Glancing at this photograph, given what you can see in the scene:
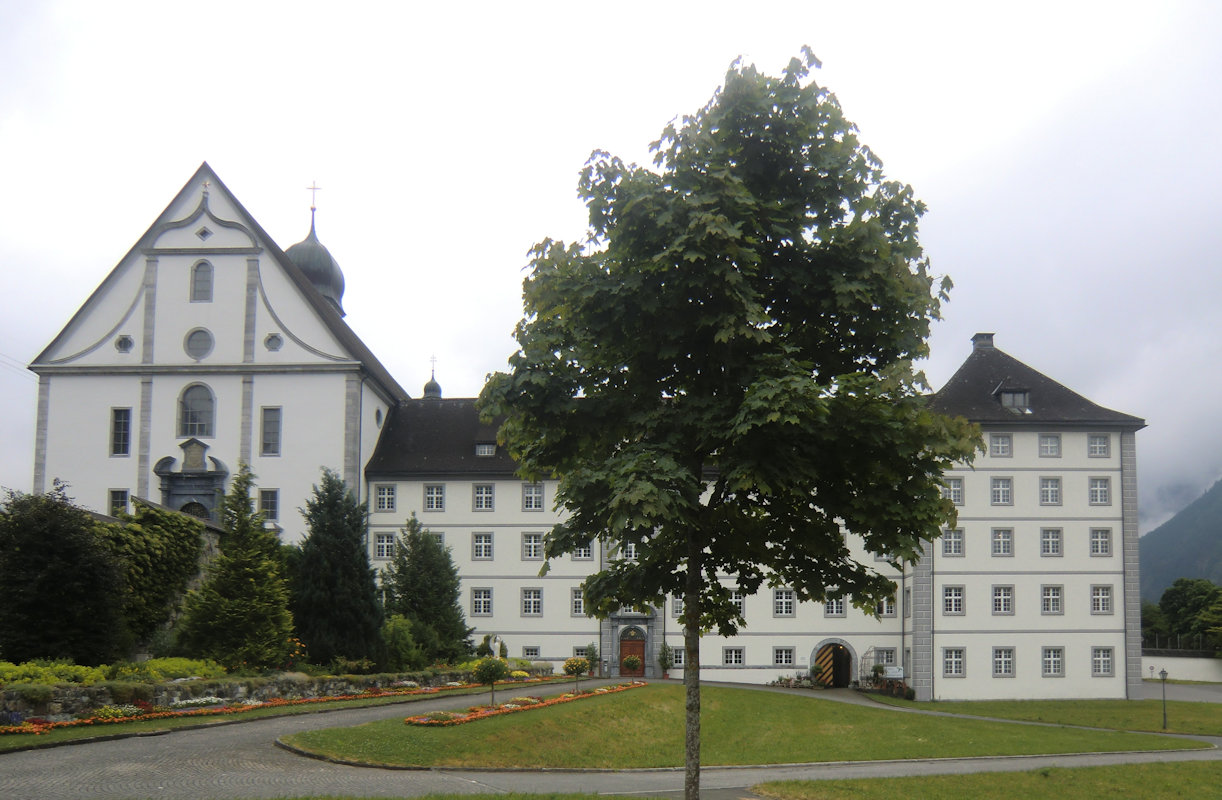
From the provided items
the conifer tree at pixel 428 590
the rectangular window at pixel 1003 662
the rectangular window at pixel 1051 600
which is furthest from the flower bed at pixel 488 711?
the rectangular window at pixel 1051 600

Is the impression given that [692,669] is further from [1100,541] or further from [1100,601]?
[1100,541]

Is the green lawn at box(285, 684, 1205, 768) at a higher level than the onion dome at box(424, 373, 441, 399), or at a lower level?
lower

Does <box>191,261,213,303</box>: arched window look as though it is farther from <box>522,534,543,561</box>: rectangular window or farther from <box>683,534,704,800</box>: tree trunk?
<box>683,534,704,800</box>: tree trunk

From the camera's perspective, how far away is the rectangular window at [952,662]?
44.8 m

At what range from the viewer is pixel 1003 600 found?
150 ft

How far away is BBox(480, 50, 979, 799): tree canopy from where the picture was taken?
11438 mm

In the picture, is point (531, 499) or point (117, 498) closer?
point (117, 498)

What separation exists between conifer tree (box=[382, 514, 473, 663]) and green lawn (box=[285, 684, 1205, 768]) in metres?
12.9

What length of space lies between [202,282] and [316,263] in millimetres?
15799

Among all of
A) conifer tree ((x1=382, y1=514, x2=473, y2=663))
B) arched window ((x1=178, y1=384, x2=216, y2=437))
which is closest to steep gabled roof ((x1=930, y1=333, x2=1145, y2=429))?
conifer tree ((x1=382, y1=514, x2=473, y2=663))

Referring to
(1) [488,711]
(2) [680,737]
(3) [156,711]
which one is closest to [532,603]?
(2) [680,737]

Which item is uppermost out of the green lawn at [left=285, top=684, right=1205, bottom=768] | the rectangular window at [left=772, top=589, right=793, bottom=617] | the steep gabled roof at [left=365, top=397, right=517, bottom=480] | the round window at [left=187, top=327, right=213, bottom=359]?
the round window at [left=187, top=327, right=213, bottom=359]

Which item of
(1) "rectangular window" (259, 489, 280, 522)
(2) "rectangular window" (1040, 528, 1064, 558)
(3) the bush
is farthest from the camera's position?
(2) "rectangular window" (1040, 528, 1064, 558)

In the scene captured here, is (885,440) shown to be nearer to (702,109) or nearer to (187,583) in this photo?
(702,109)
